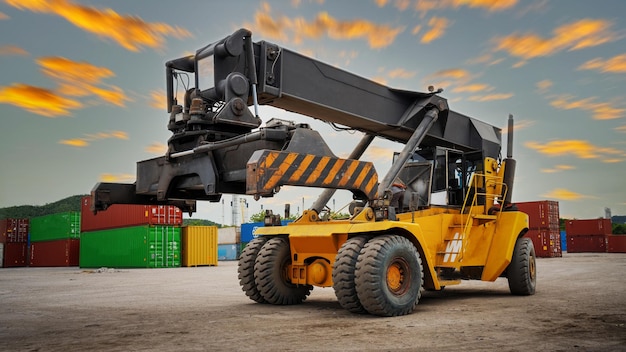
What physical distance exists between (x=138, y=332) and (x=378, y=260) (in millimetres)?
3165

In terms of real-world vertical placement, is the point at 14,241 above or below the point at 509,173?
below

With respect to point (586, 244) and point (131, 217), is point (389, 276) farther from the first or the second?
point (586, 244)

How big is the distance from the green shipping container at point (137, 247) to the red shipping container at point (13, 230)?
14453 mm

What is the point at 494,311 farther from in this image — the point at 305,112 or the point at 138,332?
the point at 138,332

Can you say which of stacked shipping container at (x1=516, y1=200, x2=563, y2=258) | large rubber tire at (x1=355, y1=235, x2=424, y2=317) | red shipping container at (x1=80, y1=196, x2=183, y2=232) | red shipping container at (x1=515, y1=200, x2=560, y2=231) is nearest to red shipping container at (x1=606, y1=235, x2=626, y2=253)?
red shipping container at (x1=515, y1=200, x2=560, y2=231)

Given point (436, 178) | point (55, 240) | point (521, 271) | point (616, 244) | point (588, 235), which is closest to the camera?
point (436, 178)

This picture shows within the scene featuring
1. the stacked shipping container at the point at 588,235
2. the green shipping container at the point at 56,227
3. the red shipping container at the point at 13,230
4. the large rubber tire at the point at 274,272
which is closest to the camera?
the large rubber tire at the point at 274,272

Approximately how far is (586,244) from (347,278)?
42.2 m

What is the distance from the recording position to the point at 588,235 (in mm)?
44344

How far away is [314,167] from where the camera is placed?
22.7 feet

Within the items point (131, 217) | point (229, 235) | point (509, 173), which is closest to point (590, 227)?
point (229, 235)

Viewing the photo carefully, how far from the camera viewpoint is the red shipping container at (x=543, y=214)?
1359 inches

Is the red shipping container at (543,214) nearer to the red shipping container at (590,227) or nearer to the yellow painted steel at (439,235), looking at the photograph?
the red shipping container at (590,227)

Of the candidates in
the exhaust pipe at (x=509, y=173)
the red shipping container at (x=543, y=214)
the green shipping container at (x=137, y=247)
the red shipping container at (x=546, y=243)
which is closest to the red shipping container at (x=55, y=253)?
the green shipping container at (x=137, y=247)
